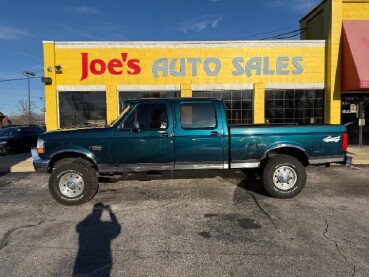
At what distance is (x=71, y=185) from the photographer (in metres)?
5.95

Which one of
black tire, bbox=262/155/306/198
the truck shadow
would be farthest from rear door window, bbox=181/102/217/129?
the truck shadow

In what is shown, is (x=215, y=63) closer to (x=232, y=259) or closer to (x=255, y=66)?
(x=255, y=66)

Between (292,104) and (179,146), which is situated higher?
(292,104)

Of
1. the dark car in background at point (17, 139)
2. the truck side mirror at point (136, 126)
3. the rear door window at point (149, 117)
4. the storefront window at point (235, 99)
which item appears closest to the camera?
the truck side mirror at point (136, 126)

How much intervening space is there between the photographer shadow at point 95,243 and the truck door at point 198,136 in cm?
187

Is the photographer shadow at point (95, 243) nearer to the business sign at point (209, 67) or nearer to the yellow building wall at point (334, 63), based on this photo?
the business sign at point (209, 67)

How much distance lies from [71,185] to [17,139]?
11804 mm

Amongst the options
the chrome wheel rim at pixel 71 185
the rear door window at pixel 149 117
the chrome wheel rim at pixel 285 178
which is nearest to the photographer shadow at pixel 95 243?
the chrome wheel rim at pixel 71 185

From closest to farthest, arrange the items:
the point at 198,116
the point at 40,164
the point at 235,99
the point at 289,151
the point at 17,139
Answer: the point at 40,164, the point at 198,116, the point at 289,151, the point at 235,99, the point at 17,139

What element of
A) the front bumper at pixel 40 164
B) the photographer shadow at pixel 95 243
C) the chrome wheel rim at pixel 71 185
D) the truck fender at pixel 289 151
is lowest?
the photographer shadow at pixel 95 243

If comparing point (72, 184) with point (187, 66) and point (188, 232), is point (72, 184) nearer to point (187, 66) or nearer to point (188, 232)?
point (188, 232)

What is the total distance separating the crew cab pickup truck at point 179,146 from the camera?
5973 millimetres

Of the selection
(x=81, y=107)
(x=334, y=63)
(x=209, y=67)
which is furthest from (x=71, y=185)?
(x=334, y=63)

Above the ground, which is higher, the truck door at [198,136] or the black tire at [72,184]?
the truck door at [198,136]
